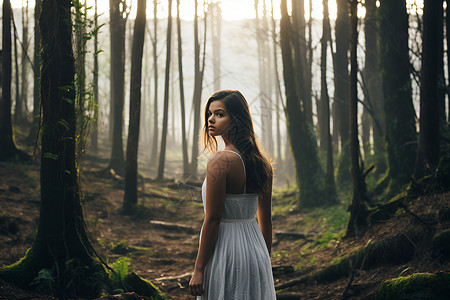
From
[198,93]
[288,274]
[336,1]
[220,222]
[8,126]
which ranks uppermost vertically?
[336,1]

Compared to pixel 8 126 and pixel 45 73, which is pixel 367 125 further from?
pixel 45 73

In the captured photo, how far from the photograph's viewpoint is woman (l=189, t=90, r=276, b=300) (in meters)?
2.72

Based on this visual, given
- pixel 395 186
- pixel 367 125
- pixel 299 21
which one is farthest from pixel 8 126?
pixel 367 125

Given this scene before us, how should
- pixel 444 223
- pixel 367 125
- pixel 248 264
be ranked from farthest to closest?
pixel 367 125 → pixel 444 223 → pixel 248 264

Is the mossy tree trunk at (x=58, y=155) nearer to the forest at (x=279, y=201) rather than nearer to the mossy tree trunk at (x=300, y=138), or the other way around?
the forest at (x=279, y=201)

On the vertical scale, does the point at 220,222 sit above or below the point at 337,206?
above

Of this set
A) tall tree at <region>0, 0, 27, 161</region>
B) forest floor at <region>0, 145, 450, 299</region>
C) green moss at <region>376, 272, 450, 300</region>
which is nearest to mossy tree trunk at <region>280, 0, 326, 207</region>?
forest floor at <region>0, 145, 450, 299</region>

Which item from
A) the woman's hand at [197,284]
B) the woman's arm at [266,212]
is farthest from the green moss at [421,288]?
the woman's hand at [197,284]

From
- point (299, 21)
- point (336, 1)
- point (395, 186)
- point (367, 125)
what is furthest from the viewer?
point (367, 125)

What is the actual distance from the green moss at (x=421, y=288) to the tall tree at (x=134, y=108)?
900cm

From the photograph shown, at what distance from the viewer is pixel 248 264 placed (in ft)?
9.14

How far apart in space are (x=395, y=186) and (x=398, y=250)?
12.4ft

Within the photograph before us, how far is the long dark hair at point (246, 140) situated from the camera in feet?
9.27

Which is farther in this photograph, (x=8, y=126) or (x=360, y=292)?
(x=8, y=126)
